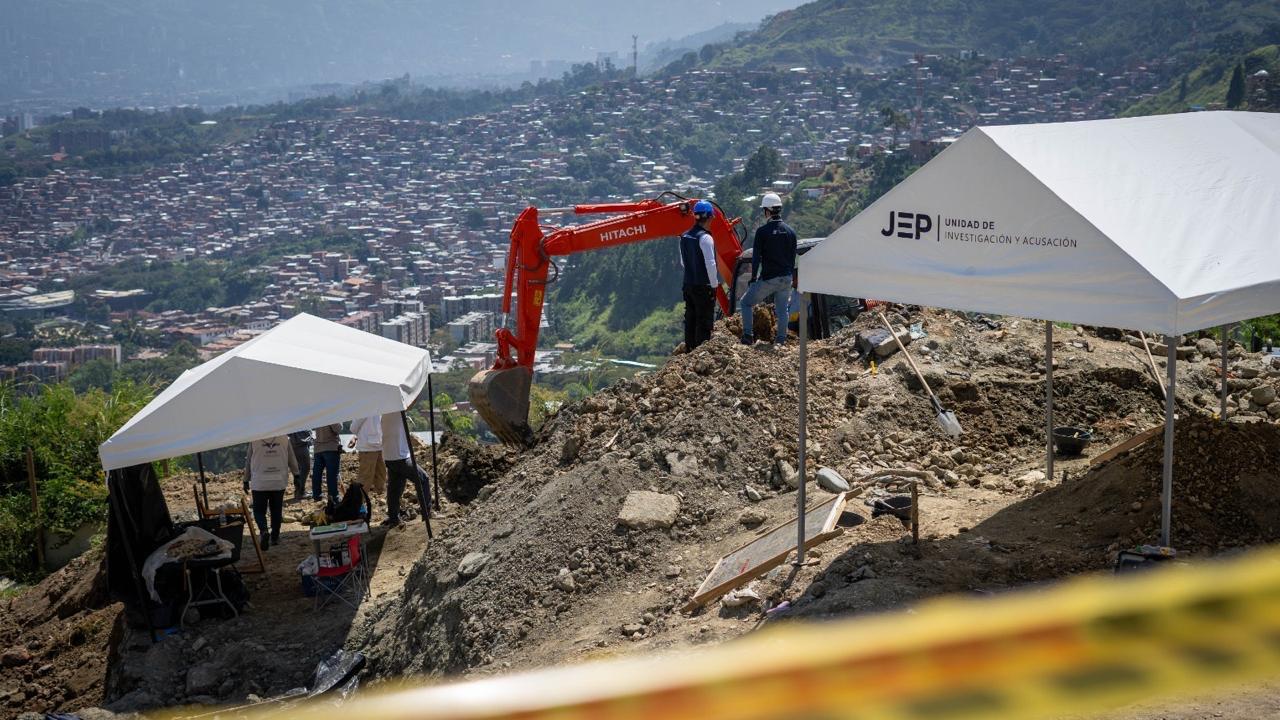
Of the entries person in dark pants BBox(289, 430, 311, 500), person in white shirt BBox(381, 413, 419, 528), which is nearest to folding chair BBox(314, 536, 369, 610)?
person in white shirt BBox(381, 413, 419, 528)

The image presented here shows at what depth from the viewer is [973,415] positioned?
36.5ft

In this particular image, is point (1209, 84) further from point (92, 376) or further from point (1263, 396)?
point (1263, 396)

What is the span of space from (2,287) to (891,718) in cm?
11039

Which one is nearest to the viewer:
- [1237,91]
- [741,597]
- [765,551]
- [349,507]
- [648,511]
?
[741,597]

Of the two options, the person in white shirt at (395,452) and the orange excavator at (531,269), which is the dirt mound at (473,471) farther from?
the person in white shirt at (395,452)

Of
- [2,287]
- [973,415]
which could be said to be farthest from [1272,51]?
[2,287]

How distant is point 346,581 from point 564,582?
9.58 ft

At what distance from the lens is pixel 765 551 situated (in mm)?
8219

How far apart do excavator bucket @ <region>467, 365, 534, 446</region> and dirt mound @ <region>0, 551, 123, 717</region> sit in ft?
14.1

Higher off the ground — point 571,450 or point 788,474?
point 788,474


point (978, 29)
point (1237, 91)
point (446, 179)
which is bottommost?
point (446, 179)

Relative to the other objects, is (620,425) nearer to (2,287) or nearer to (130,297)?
(130,297)

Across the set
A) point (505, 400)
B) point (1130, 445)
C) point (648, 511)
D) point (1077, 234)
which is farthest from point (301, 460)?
point (1077, 234)

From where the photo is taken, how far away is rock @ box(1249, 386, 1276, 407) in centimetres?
1135
